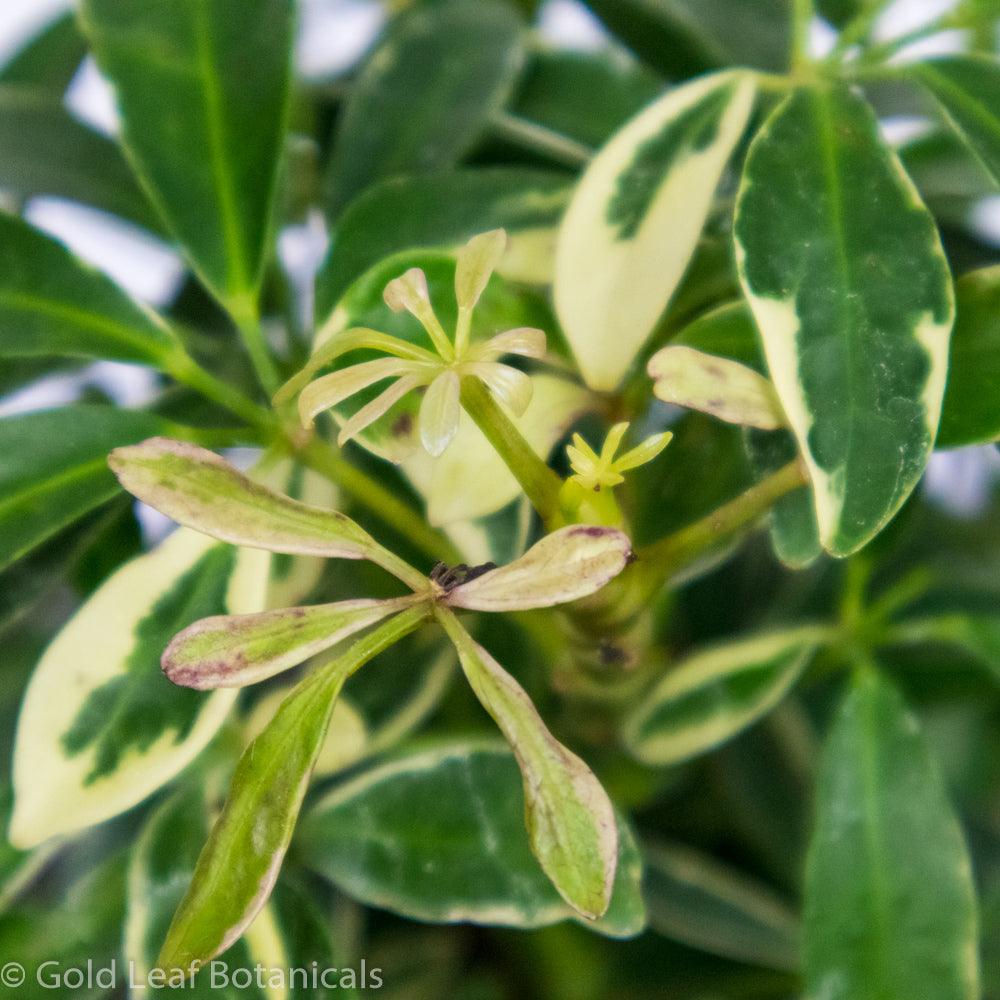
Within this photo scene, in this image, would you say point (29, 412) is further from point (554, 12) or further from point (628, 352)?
point (554, 12)

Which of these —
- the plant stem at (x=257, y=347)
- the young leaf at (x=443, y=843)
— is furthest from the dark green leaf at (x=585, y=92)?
the young leaf at (x=443, y=843)

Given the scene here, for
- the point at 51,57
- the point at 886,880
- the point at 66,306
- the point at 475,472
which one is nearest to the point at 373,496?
the point at 475,472

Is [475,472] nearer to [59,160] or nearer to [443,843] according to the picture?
[443,843]

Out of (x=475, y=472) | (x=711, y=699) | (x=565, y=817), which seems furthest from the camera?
(x=711, y=699)

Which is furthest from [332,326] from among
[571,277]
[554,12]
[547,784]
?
[554,12]

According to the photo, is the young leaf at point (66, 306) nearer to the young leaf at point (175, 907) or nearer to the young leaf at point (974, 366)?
the young leaf at point (175, 907)

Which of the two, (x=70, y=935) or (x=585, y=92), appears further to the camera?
(x=585, y=92)

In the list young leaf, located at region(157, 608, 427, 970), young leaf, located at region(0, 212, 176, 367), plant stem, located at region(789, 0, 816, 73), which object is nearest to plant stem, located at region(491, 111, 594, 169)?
plant stem, located at region(789, 0, 816, 73)
